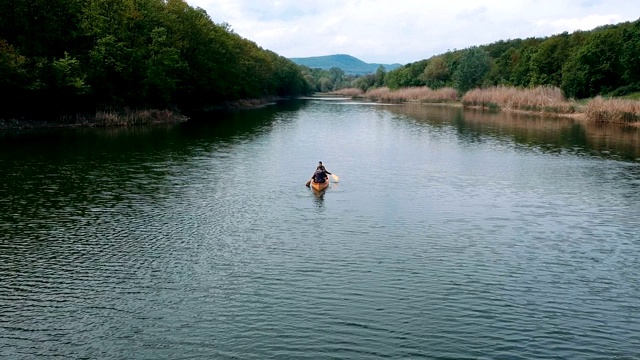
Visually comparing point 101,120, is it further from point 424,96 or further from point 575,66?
point 424,96

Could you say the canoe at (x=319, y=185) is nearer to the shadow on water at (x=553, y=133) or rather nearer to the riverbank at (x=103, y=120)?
the shadow on water at (x=553, y=133)

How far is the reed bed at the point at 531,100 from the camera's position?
102 m

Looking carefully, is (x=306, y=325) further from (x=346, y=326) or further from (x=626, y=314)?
(x=626, y=314)

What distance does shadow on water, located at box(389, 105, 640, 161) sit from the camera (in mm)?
58188

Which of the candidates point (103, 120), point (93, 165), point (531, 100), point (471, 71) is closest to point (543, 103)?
point (531, 100)

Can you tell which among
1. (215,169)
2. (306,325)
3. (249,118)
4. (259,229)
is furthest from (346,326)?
(249,118)

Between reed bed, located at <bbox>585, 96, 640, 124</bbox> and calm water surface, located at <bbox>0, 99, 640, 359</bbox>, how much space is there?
39.0m

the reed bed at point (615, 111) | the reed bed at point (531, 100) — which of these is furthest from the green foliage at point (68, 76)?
the reed bed at point (531, 100)

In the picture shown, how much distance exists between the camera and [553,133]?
243 ft

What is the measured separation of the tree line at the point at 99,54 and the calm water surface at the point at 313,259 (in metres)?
22.4

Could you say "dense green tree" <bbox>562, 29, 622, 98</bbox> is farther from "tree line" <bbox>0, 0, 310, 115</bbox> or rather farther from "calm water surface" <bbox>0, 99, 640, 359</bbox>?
"tree line" <bbox>0, 0, 310, 115</bbox>

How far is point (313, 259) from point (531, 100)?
97.9 meters

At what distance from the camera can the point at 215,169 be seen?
147ft

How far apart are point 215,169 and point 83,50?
43830 mm
